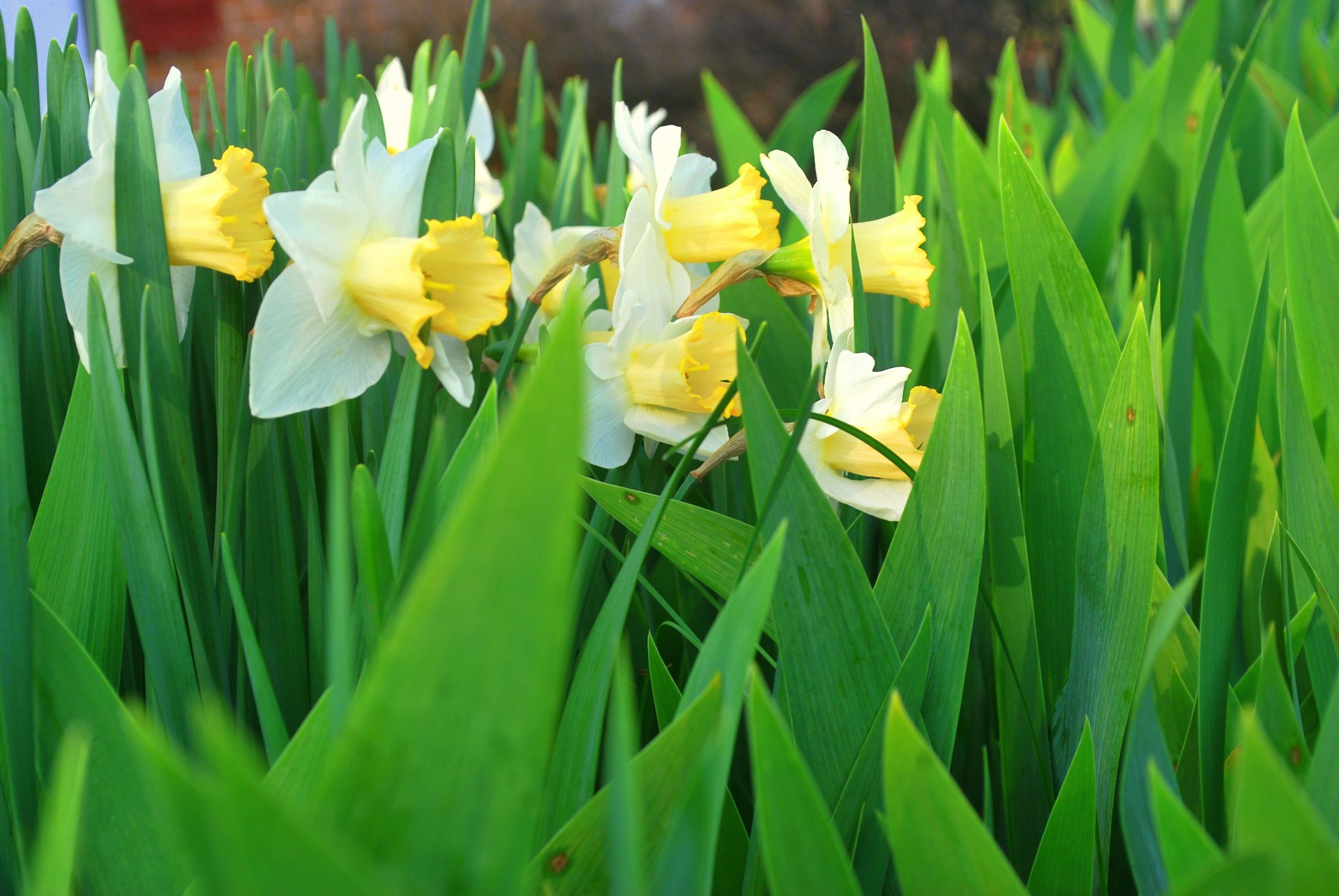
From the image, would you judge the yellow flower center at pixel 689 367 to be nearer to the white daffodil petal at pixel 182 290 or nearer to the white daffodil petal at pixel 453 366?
the white daffodil petal at pixel 453 366

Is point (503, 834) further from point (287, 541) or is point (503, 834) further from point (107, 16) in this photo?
point (107, 16)

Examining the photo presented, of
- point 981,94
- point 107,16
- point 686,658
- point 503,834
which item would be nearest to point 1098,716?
point 686,658

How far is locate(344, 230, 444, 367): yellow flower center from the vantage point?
39 centimetres

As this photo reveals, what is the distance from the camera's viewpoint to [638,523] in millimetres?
397

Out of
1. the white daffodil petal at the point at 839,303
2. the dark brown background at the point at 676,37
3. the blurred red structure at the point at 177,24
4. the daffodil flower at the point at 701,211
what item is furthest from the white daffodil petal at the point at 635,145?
the blurred red structure at the point at 177,24

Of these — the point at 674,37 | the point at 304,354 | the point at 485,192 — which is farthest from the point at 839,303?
the point at 674,37

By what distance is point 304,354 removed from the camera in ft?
1.31

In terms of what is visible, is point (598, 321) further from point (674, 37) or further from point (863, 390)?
point (674, 37)

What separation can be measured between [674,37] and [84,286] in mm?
5837

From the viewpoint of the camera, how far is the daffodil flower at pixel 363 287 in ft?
1.28

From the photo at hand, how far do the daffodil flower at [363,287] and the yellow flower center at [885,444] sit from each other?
0.16m

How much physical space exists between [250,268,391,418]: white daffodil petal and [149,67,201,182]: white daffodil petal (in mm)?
92

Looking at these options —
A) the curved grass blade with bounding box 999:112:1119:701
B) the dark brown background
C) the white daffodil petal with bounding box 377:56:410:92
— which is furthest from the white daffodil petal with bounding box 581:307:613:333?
the dark brown background

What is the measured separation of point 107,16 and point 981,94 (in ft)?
20.1
